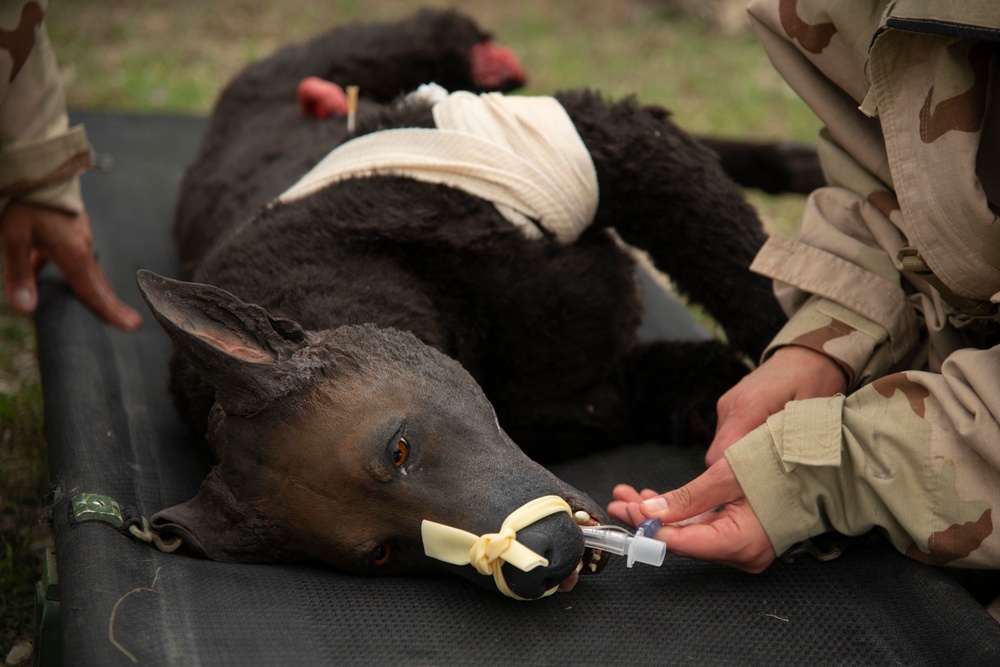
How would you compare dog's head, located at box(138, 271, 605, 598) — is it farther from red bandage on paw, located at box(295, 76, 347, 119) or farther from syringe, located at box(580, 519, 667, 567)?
red bandage on paw, located at box(295, 76, 347, 119)

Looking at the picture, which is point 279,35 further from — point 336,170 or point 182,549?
point 182,549

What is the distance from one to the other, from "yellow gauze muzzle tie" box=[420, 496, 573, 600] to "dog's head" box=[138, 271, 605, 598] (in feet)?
0.05

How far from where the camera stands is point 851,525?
202 centimetres

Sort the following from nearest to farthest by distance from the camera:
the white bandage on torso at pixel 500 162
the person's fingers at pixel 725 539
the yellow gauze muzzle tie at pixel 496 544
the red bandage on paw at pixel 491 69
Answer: the yellow gauze muzzle tie at pixel 496 544 < the person's fingers at pixel 725 539 < the white bandage on torso at pixel 500 162 < the red bandage on paw at pixel 491 69

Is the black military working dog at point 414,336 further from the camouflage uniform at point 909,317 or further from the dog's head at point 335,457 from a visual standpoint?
the camouflage uniform at point 909,317

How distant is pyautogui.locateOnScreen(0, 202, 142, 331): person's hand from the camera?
3039 millimetres

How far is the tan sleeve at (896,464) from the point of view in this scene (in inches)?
72.9

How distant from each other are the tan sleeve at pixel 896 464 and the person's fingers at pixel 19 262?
7.49ft

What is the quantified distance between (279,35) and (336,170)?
220 inches

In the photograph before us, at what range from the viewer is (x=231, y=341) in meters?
1.92

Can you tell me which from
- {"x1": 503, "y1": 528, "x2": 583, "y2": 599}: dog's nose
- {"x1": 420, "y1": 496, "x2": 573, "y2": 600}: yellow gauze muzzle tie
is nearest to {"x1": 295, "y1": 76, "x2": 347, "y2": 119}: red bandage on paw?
{"x1": 420, "y1": 496, "x2": 573, "y2": 600}: yellow gauze muzzle tie

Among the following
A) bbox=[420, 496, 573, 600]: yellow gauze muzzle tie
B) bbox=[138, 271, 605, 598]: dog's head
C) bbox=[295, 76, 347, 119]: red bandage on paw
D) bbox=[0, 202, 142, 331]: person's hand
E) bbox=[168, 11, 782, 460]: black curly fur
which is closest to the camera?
bbox=[420, 496, 573, 600]: yellow gauze muzzle tie

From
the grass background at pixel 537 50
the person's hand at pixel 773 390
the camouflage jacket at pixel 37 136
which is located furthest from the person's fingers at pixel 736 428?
the grass background at pixel 537 50

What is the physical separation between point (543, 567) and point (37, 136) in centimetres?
218
